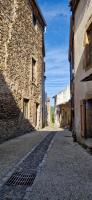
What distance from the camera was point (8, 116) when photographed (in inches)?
538

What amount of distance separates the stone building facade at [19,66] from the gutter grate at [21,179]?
21.8 ft

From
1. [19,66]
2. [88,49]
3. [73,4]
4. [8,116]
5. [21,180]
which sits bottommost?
[21,180]

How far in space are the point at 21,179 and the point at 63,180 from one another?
2.43 ft

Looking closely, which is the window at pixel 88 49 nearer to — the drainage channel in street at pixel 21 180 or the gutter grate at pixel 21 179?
the drainage channel in street at pixel 21 180

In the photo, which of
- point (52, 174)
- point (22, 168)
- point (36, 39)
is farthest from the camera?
point (36, 39)

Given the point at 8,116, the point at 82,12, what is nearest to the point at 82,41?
the point at 82,12

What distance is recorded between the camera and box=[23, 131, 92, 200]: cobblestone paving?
14.6 ft

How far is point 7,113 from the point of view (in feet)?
44.1

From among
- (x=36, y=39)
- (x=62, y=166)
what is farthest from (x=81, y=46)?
(x=36, y=39)

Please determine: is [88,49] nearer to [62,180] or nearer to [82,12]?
[82,12]

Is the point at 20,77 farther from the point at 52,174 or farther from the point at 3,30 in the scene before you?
the point at 52,174

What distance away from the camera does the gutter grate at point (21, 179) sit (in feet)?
17.1

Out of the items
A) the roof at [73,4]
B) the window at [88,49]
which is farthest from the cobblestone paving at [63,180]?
the roof at [73,4]

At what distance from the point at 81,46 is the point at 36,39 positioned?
11.0 meters
